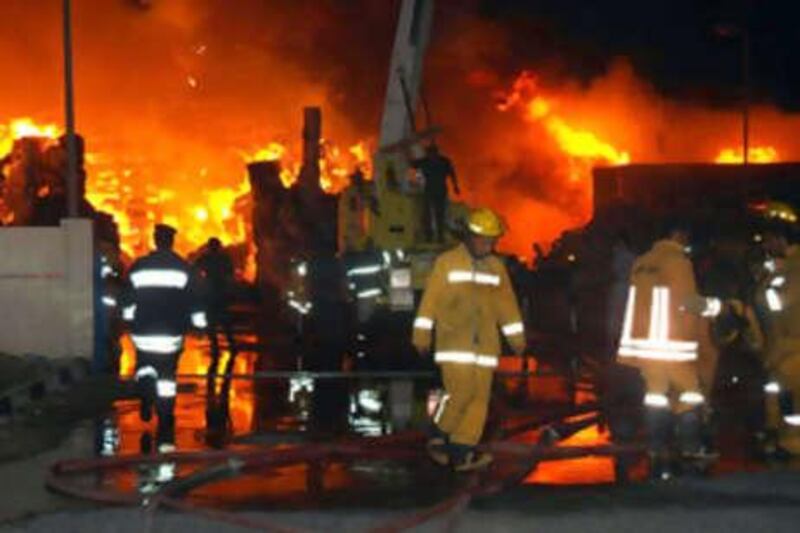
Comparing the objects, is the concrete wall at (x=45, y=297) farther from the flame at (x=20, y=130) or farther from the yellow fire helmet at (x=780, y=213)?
the flame at (x=20, y=130)

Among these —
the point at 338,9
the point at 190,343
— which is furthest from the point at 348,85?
the point at 190,343

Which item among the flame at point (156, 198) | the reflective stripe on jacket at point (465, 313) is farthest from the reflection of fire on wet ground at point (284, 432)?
the flame at point (156, 198)

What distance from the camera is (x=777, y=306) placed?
34.2ft

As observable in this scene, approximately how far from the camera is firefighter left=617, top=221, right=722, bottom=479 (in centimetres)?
984

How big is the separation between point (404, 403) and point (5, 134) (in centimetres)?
2581

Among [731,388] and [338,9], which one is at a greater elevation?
[338,9]

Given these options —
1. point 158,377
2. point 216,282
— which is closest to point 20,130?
point 216,282

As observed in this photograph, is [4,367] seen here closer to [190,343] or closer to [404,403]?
[404,403]

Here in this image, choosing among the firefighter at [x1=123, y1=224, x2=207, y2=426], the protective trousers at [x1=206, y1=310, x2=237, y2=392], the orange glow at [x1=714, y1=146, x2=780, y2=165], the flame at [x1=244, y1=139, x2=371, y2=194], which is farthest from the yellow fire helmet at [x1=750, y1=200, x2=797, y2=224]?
the orange glow at [x1=714, y1=146, x2=780, y2=165]

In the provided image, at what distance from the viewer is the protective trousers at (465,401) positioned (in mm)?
9141

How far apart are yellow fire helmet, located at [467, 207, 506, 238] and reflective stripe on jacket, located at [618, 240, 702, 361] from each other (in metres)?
1.44

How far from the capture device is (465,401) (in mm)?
9156

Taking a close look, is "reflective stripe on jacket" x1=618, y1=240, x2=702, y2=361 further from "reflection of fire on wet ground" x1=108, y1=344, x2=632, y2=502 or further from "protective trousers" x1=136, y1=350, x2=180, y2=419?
"protective trousers" x1=136, y1=350, x2=180, y2=419

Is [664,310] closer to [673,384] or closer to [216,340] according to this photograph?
[673,384]
